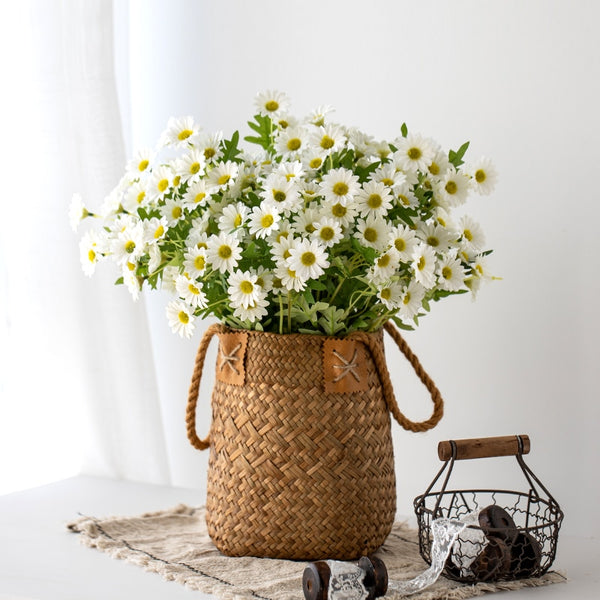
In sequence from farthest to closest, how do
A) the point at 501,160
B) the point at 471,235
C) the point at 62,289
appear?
the point at 62,289, the point at 501,160, the point at 471,235

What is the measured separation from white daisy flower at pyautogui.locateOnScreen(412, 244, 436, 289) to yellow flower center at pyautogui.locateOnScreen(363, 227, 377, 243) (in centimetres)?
5

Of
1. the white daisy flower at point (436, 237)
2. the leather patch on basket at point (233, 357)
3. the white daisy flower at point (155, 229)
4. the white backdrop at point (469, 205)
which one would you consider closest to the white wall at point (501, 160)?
the white backdrop at point (469, 205)

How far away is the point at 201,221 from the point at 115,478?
0.71m

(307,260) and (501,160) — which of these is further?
(501,160)

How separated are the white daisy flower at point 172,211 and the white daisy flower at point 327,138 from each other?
0.54 feet

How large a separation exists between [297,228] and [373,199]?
0.28 ft

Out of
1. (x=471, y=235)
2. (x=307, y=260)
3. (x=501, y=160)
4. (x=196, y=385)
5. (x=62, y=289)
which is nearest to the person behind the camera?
(x=307, y=260)

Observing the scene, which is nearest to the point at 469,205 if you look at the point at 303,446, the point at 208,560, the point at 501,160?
the point at 501,160

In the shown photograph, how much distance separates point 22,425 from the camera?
151cm

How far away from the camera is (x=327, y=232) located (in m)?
0.92

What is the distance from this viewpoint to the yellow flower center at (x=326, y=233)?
91 centimetres

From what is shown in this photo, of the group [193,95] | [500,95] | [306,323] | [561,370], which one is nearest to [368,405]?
[306,323]

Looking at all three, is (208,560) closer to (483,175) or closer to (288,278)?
(288,278)

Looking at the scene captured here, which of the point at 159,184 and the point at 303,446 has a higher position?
the point at 159,184
